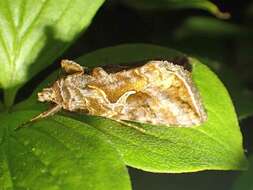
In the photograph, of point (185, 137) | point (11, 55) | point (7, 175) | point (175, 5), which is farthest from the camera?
point (175, 5)

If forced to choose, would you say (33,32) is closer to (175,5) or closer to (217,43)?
(175,5)

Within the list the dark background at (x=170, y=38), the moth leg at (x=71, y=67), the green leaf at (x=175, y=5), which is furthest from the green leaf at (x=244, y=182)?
the moth leg at (x=71, y=67)

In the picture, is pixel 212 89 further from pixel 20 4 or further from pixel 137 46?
pixel 20 4

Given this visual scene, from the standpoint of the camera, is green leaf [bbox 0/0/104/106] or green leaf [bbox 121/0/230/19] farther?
green leaf [bbox 121/0/230/19]

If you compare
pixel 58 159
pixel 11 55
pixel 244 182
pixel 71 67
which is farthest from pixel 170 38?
pixel 58 159

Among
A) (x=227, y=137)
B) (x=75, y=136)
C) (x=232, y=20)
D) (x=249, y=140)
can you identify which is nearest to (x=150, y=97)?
(x=227, y=137)

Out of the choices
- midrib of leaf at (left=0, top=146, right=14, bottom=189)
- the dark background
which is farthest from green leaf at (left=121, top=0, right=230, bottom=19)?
midrib of leaf at (left=0, top=146, right=14, bottom=189)

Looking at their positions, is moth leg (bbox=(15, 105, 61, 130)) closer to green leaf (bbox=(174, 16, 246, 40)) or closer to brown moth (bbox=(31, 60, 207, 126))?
brown moth (bbox=(31, 60, 207, 126))
